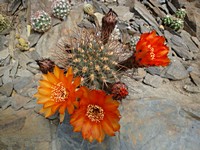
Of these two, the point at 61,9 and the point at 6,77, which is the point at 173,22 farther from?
the point at 6,77

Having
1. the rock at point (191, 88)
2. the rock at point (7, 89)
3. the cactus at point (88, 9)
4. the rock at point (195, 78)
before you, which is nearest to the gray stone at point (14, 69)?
the rock at point (7, 89)

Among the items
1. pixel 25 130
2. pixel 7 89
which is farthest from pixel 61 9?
pixel 25 130

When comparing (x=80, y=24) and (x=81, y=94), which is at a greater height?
(x=81, y=94)

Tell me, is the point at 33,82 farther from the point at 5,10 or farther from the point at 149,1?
the point at 149,1

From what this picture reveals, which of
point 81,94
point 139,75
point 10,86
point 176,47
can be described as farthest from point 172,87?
point 10,86

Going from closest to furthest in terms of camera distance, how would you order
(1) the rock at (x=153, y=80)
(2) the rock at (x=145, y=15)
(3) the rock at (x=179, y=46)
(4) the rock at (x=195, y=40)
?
(1) the rock at (x=153, y=80), (3) the rock at (x=179, y=46), (2) the rock at (x=145, y=15), (4) the rock at (x=195, y=40)

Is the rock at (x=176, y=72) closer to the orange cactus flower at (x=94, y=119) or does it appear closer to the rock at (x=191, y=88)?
the rock at (x=191, y=88)
